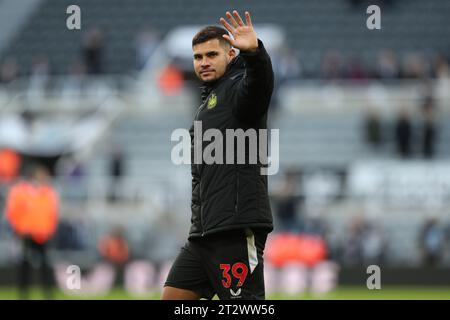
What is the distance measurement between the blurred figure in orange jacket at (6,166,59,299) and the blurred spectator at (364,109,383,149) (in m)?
10.3

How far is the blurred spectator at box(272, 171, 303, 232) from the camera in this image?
20008 mm

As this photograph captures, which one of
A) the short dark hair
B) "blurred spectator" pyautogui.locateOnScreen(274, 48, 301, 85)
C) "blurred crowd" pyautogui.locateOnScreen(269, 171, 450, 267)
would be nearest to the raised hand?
the short dark hair

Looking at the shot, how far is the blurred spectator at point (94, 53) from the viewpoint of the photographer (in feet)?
90.3

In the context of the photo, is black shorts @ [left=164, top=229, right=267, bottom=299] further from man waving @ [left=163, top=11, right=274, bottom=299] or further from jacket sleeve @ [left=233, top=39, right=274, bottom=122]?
jacket sleeve @ [left=233, top=39, right=274, bottom=122]

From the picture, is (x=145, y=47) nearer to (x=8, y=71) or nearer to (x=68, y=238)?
(x=8, y=71)

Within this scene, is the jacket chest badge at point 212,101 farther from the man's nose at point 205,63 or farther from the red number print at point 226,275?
the red number print at point 226,275

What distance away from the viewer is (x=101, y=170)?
2495 cm

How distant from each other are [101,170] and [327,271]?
7.42 meters

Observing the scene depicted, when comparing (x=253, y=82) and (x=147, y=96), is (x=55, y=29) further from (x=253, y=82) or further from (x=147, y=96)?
(x=253, y=82)

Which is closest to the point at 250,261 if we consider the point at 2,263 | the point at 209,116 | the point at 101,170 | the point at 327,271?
the point at 209,116

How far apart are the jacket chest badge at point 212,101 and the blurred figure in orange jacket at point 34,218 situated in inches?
332

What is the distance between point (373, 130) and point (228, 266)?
18.1m

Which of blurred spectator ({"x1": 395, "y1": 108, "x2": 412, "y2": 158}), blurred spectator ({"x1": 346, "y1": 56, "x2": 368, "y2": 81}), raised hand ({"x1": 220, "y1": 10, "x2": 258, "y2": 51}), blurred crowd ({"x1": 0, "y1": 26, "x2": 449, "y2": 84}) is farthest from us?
blurred spectator ({"x1": 346, "y1": 56, "x2": 368, "y2": 81})

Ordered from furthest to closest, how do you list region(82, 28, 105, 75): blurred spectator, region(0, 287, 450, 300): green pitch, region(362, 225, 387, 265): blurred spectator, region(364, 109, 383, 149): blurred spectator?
region(82, 28, 105, 75): blurred spectator → region(364, 109, 383, 149): blurred spectator → region(362, 225, 387, 265): blurred spectator → region(0, 287, 450, 300): green pitch
